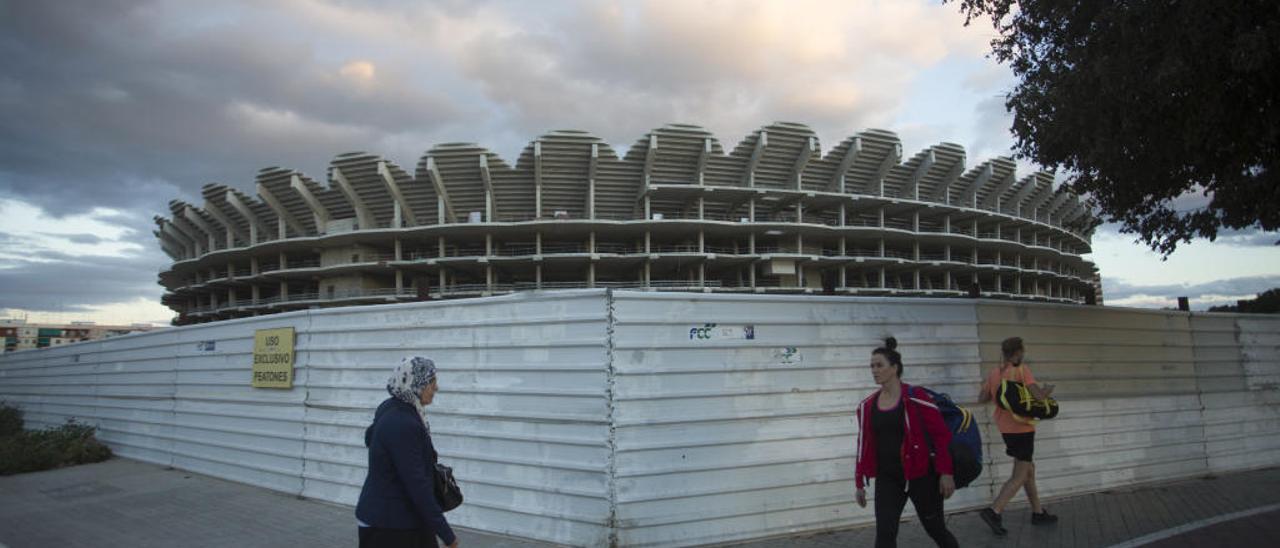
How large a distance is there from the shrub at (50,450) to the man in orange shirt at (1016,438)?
1293 centimetres

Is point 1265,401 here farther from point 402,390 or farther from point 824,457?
point 402,390

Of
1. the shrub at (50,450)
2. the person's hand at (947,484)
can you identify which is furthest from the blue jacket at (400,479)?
the shrub at (50,450)

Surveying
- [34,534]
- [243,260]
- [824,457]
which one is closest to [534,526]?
[824,457]

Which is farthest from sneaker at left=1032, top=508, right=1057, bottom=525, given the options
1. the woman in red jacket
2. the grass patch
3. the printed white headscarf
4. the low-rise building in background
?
the low-rise building in background

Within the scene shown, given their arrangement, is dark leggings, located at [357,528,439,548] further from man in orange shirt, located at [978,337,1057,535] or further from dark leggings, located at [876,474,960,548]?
man in orange shirt, located at [978,337,1057,535]

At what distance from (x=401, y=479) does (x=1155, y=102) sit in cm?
747

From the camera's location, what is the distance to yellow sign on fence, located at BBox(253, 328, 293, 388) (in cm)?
800

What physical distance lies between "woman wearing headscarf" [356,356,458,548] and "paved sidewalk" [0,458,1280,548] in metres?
2.73

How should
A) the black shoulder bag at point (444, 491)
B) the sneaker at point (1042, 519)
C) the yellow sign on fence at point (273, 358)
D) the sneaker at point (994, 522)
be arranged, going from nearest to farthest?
the black shoulder bag at point (444, 491)
the sneaker at point (994, 522)
the sneaker at point (1042, 519)
the yellow sign on fence at point (273, 358)

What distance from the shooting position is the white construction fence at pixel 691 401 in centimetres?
554

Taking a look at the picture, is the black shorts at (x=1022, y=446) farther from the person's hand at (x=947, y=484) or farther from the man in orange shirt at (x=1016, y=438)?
the person's hand at (x=947, y=484)

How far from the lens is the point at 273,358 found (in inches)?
324

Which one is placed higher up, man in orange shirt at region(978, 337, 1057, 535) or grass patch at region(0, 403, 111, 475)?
man in orange shirt at region(978, 337, 1057, 535)

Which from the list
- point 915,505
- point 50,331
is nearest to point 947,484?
point 915,505
